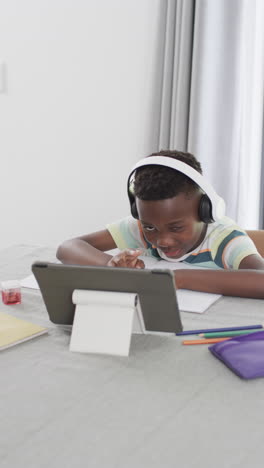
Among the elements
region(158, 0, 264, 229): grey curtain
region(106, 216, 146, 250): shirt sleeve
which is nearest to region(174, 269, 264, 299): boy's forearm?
region(106, 216, 146, 250): shirt sleeve

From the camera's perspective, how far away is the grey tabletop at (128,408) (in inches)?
20.7

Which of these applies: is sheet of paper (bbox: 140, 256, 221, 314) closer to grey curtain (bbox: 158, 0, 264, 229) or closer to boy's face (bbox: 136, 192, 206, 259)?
boy's face (bbox: 136, 192, 206, 259)

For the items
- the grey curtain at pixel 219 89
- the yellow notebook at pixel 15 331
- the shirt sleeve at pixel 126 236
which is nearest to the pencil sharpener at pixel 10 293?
the yellow notebook at pixel 15 331

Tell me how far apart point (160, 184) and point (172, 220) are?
90 mm

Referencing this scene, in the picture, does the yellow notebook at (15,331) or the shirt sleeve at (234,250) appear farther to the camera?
the shirt sleeve at (234,250)

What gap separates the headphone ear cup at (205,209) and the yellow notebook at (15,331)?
0.50 m

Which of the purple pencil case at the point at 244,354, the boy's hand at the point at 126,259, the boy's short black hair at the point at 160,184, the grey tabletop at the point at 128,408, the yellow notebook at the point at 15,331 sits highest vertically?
the boy's short black hair at the point at 160,184

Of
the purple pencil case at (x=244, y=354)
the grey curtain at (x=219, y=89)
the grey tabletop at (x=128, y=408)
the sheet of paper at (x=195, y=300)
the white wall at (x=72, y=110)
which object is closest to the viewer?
the grey tabletop at (x=128, y=408)

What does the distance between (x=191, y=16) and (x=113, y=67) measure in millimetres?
557

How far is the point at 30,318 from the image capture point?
0.95 meters

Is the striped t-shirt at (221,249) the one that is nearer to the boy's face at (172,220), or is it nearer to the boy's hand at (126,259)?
the boy's face at (172,220)

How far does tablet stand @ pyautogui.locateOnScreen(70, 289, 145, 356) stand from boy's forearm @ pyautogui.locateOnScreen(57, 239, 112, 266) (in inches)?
19.0

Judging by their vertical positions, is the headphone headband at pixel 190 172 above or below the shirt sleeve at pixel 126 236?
above

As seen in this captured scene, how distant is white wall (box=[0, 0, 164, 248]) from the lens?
261cm
